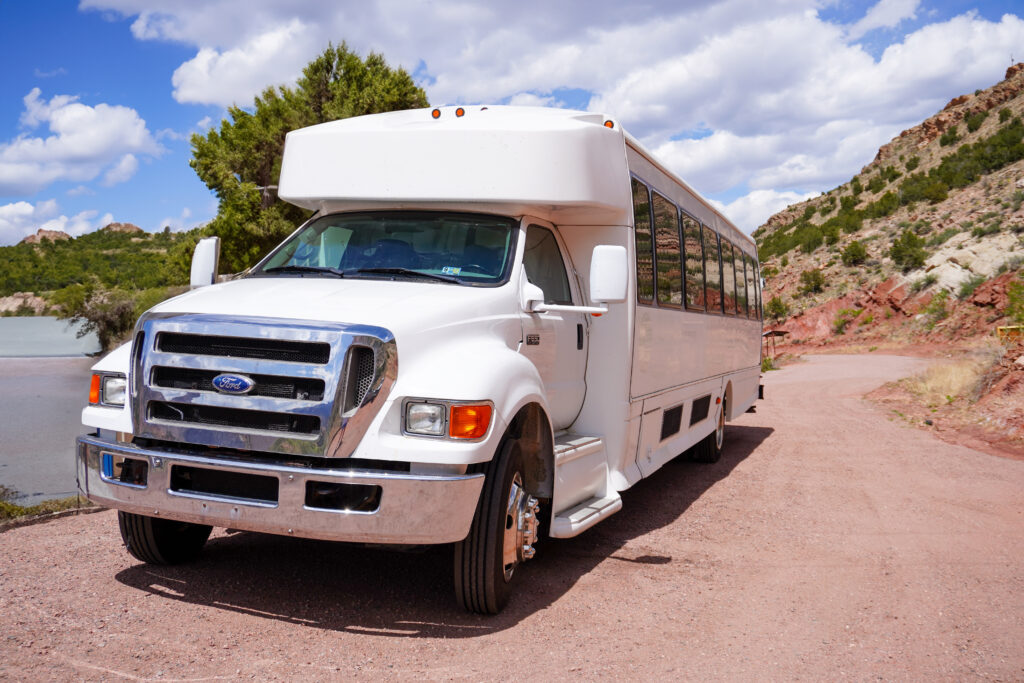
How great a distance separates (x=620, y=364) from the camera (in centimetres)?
714

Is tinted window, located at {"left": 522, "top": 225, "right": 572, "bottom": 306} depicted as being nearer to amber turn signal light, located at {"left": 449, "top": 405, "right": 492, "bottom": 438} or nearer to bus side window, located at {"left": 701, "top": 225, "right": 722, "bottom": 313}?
amber turn signal light, located at {"left": 449, "top": 405, "right": 492, "bottom": 438}

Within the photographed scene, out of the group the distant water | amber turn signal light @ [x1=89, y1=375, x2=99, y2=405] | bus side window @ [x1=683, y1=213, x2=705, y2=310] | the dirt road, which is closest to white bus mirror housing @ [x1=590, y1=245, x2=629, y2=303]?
the dirt road

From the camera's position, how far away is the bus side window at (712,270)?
1092 centimetres

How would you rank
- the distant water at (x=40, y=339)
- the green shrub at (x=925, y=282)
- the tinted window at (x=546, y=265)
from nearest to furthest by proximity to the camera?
the tinted window at (x=546, y=265) < the green shrub at (x=925, y=282) < the distant water at (x=40, y=339)

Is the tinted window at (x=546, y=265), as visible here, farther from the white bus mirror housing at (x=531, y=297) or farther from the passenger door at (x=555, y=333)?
the white bus mirror housing at (x=531, y=297)

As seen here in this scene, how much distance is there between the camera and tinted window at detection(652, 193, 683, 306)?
27.7 feet

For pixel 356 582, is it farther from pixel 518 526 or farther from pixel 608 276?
pixel 608 276

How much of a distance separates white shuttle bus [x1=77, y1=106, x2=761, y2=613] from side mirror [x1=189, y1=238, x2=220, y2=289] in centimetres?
1

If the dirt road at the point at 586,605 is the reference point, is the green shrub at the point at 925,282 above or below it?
above

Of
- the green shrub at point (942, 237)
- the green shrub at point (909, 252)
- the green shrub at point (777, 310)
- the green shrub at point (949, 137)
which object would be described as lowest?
the green shrub at point (777, 310)

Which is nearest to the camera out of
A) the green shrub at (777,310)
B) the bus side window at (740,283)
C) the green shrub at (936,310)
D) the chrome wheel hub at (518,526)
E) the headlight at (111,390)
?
the headlight at (111,390)

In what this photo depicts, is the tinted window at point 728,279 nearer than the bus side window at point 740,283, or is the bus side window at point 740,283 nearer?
the tinted window at point 728,279

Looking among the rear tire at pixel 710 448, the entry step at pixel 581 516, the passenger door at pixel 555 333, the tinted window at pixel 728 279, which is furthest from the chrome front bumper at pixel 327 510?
the tinted window at pixel 728 279

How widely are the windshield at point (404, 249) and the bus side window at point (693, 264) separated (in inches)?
154
